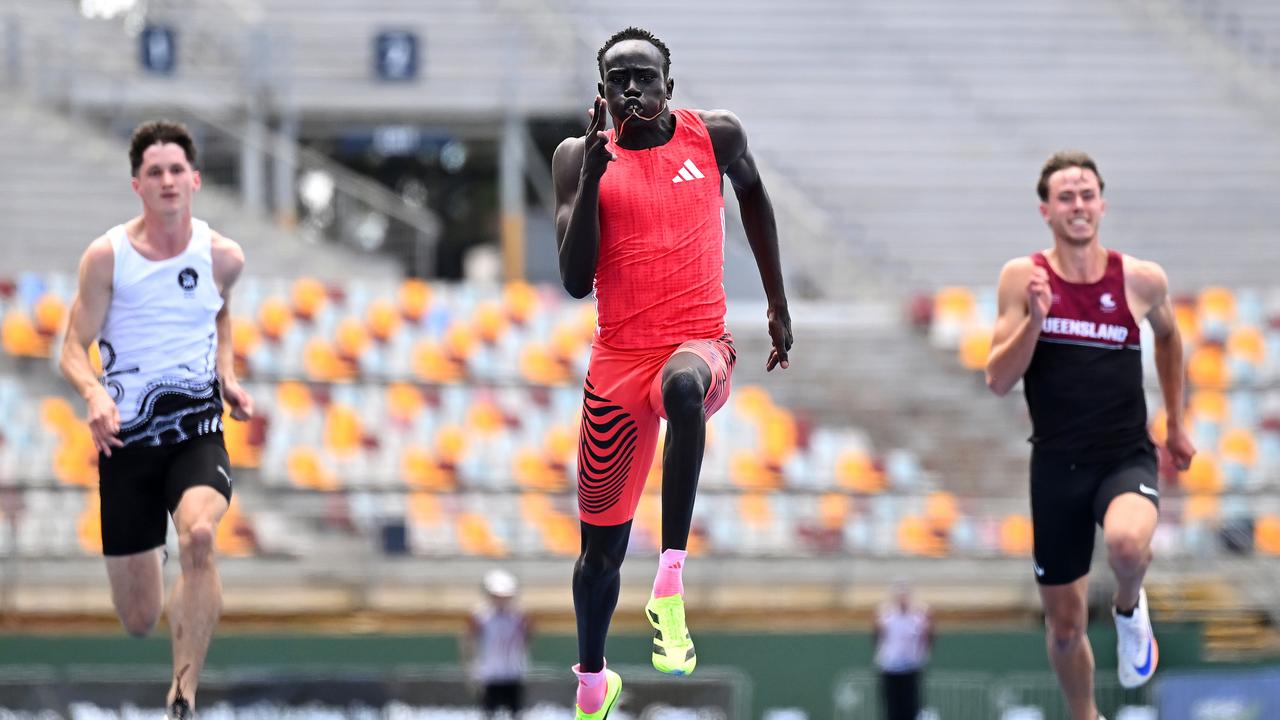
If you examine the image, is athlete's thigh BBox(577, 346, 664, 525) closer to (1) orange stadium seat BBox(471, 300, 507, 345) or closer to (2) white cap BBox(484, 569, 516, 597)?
(2) white cap BBox(484, 569, 516, 597)

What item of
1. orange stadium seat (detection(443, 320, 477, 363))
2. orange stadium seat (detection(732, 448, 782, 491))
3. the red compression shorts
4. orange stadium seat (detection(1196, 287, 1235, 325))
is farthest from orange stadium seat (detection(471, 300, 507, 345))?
the red compression shorts

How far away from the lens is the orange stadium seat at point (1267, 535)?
16.6m

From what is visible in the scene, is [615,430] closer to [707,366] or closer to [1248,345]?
[707,366]

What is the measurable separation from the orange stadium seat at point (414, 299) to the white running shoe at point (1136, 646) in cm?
1209

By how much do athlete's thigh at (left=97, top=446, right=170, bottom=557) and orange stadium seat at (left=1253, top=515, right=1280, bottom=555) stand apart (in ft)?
38.5

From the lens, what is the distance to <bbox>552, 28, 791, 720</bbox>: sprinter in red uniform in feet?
21.0

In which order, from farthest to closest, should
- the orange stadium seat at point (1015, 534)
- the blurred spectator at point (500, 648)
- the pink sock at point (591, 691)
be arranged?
the orange stadium seat at point (1015, 534)
the blurred spectator at point (500, 648)
the pink sock at point (591, 691)

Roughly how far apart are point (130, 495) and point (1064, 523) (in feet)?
13.4

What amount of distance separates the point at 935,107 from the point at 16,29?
11.9 metres

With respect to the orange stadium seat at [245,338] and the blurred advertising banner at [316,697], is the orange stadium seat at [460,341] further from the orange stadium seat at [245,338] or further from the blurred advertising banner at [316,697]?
the blurred advertising banner at [316,697]

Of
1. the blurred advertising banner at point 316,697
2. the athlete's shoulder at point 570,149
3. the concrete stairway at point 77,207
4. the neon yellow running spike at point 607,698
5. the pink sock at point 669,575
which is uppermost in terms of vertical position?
the concrete stairway at point 77,207

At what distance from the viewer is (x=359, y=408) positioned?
17625 millimetres

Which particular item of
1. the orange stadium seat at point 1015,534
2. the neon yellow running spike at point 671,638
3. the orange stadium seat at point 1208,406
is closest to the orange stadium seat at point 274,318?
the orange stadium seat at point 1015,534

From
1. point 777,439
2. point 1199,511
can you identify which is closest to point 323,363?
point 777,439
